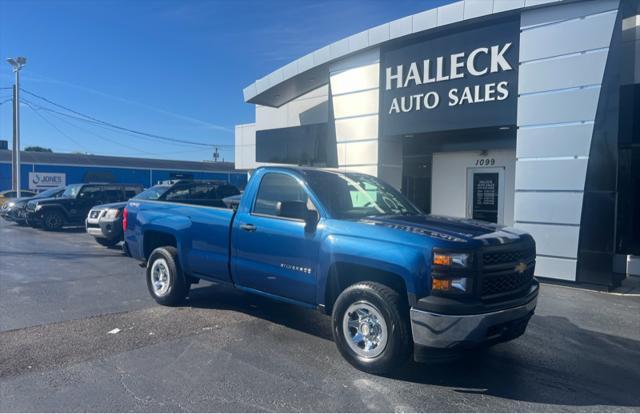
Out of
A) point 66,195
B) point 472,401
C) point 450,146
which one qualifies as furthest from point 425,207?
point 66,195

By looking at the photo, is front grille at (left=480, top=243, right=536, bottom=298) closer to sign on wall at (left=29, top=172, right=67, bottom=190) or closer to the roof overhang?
the roof overhang

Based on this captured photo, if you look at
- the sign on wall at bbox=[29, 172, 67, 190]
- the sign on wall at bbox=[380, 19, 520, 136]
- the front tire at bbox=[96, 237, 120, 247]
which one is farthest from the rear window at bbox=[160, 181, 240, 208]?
the sign on wall at bbox=[29, 172, 67, 190]

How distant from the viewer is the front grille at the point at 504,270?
423 cm

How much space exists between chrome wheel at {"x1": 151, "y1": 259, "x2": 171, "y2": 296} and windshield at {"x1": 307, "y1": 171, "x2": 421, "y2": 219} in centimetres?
274

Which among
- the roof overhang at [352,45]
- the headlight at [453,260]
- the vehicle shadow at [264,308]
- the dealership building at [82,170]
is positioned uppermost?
the roof overhang at [352,45]

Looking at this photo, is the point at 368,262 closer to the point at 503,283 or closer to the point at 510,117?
the point at 503,283

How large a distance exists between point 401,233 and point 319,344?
5.90 ft

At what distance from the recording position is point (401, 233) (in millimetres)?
4387

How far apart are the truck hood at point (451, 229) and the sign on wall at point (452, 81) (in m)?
5.94

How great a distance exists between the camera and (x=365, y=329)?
4590 mm

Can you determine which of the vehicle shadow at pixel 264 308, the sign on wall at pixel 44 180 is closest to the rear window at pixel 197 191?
the vehicle shadow at pixel 264 308

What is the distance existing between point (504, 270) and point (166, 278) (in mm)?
4643

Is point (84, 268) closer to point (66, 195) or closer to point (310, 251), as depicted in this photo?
point (310, 251)

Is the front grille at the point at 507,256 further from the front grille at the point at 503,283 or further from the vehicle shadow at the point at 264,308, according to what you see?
the vehicle shadow at the point at 264,308
